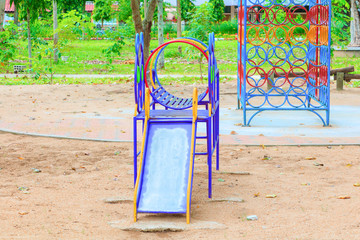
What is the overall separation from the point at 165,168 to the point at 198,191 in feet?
2.47

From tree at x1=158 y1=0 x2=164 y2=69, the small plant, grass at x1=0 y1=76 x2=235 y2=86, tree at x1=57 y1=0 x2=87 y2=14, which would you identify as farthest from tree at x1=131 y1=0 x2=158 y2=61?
tree at x1=57 y1=0 x2=87 y2=14

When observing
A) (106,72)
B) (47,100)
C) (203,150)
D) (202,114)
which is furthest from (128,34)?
(202,114)

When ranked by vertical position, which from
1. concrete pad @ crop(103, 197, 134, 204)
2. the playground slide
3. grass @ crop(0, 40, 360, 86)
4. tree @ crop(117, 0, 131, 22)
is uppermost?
tree @ crop(117, 0, 131, 22)

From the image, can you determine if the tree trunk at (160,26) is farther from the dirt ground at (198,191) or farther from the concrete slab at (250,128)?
the dirt ground at (198,191)

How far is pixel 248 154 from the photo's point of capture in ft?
23.4

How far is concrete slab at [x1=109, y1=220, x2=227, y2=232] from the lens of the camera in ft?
14.5

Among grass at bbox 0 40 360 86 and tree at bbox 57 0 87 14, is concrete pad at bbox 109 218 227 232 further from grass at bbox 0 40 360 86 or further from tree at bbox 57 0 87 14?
tree at bbox 57 0 87 14

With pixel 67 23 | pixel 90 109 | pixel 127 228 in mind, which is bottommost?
pixel 127 228

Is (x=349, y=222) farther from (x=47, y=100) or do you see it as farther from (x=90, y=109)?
(x=47, y=100)

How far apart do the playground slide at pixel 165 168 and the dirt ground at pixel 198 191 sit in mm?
150

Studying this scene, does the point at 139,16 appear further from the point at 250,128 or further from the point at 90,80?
the point at 250,128

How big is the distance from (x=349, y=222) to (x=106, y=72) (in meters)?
16.9

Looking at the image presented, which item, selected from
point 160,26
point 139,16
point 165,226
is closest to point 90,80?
point 160,26

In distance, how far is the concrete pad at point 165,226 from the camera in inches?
174
